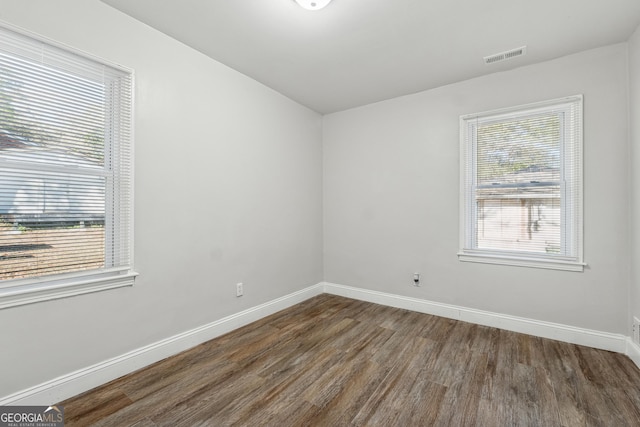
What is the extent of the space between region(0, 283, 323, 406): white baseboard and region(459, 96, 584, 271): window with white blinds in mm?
2548

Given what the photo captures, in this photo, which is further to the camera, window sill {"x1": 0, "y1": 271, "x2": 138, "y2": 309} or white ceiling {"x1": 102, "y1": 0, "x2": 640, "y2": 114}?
white ceiling {"x1": 102, "y1": 0, "x2": 640, "y2": 114}

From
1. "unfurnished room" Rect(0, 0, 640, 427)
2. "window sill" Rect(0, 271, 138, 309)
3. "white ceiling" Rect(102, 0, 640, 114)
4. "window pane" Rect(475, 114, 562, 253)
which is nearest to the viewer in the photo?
"window sill" Rect(0, 271, 138, 309)

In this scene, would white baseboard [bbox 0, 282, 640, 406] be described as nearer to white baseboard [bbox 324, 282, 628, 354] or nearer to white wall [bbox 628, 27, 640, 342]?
white baseboard [bbox 324, 282, 628, 354]

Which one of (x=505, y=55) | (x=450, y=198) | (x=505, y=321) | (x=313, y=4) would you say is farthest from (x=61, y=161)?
(x=505, y=321)

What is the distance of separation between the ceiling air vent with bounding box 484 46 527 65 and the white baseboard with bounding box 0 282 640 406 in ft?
8.13

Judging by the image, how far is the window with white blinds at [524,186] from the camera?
2656 millimetres

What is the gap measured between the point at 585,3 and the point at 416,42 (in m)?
1.09

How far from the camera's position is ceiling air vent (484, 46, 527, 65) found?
2.54 meters

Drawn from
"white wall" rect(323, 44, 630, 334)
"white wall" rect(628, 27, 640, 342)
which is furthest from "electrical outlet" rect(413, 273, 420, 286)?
"white wall" rect(628, 27, 640, 342)

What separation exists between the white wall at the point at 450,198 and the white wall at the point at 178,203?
75cm

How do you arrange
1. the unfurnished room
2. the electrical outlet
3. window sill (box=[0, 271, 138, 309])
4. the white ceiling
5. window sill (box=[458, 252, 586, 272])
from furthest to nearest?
the electrical outlet < window sill (box=[458, 252, 586, 272]) < the white ceiling < the unfurnished room < window sill (box=[0, 271, 138, 309])

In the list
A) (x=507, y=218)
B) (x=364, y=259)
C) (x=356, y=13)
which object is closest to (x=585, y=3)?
(x=356, y=13)

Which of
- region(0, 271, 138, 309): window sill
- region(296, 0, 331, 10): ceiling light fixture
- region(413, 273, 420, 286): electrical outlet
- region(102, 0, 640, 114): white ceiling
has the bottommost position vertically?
region(413, 273, 420, 286): electrical outlet

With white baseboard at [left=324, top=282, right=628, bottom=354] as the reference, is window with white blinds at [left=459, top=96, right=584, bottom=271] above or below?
above
